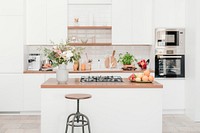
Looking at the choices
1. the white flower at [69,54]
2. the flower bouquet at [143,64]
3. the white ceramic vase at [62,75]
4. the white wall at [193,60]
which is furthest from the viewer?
the flower bouquet at [143,64]

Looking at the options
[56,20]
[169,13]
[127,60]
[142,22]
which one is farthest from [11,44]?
[169,13]

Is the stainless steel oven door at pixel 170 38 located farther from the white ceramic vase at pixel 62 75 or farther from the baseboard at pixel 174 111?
the white ceramic vase at pixel 62 75

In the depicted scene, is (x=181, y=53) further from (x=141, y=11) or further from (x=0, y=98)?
(x=0, y=98)

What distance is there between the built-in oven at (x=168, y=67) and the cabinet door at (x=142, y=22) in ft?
1.55

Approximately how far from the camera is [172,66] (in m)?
6.49

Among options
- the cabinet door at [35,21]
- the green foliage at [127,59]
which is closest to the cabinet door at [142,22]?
the green foliage at [127,59]

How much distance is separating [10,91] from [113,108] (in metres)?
2.75

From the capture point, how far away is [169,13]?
6488 millimetres

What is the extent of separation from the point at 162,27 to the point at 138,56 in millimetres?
942

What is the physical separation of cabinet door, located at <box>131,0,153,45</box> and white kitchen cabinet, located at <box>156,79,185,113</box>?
95 centimetres

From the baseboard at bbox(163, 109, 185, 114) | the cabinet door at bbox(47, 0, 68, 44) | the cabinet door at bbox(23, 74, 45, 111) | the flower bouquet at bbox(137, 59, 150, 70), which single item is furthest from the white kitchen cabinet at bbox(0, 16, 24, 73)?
the baseboard at bbox(163, 109, 185, 114)

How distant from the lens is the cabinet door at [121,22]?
21.8ft

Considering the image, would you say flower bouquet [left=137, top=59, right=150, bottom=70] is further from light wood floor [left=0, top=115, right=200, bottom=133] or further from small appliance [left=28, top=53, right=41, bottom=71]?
small appliance [left=28, top=53, right=41, bottom=71]

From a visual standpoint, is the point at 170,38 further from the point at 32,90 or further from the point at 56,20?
the point at 32,90
